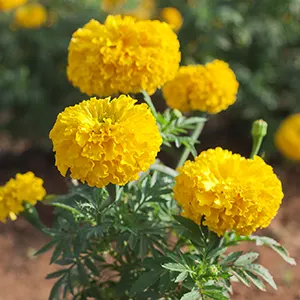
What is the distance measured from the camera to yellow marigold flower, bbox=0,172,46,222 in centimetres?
179

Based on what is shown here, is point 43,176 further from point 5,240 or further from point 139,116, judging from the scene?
point 139,116

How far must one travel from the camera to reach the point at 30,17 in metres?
3.76

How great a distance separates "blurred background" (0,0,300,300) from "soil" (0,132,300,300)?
0.04 ft

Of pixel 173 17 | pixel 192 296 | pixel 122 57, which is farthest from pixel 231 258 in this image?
pixel 173 17

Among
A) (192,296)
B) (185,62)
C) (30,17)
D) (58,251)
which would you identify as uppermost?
(192,296)

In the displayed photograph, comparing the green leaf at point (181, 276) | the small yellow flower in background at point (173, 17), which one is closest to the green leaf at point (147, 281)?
the green leaf at point (181, 276)

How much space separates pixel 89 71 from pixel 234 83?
49 cm

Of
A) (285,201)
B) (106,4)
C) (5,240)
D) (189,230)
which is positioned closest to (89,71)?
(189,230)

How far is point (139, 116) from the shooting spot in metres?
1.32

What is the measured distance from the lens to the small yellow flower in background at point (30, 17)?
376cm

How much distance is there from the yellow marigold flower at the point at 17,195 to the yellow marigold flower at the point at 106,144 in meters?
0.51

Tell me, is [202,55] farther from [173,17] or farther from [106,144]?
[106,144]

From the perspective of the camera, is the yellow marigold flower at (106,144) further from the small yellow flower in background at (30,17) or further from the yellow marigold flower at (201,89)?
the small yellow flower in background at (30,17)

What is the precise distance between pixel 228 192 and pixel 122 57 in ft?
1.55
